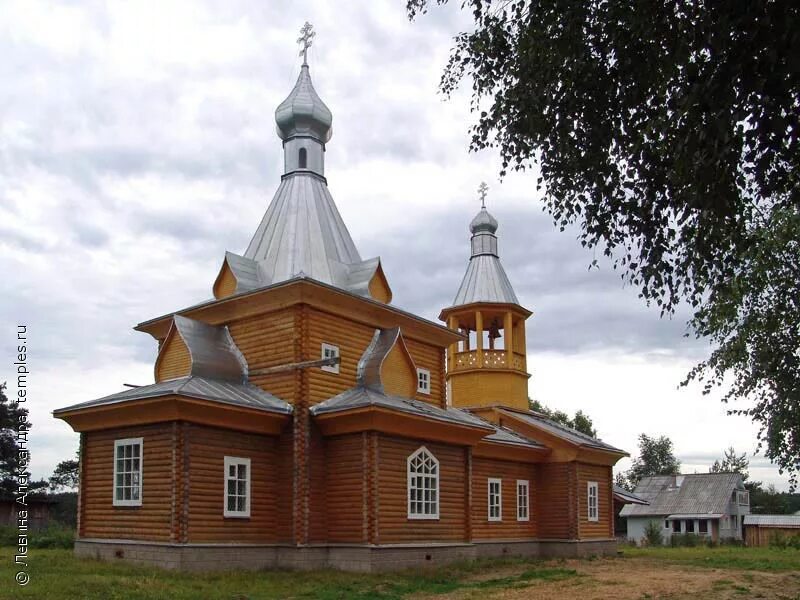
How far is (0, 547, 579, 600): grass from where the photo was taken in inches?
514

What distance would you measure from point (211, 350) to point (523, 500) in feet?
39.8

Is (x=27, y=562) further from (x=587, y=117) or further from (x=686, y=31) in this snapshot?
(x=686, y=31)

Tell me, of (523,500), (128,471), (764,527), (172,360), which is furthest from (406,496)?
(764,527)

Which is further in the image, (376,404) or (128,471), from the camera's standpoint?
(376,404)

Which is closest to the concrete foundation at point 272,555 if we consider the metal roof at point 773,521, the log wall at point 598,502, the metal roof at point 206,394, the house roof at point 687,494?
the metal roof at point 206,394

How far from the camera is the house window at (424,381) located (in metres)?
23.0

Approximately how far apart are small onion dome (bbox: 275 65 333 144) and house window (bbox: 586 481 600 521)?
14423 mm

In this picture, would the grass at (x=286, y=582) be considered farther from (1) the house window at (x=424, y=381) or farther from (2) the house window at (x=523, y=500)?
(2) the house window at (x=523, y=500)

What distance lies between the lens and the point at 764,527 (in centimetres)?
4772

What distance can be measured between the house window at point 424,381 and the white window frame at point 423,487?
286 centimetres

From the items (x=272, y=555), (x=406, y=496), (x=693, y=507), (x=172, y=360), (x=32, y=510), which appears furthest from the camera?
(x=693, y=507)

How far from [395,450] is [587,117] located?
11.0 meters

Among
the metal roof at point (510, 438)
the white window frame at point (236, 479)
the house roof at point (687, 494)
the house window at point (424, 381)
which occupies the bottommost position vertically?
the house roof at point (687, 494)

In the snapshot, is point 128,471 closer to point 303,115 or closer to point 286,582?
point 286,582
